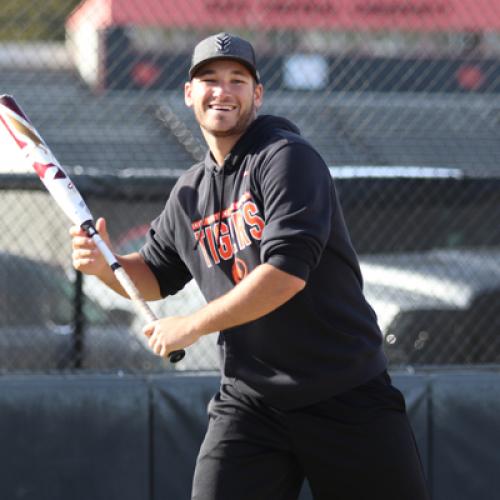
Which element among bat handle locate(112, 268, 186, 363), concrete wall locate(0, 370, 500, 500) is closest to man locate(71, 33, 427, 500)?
bat handle locate(112, 268, 186, 363)

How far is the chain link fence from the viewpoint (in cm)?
541

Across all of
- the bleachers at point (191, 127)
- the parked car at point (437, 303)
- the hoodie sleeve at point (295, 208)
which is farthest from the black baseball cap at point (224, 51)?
the parked car at point (437, 303)

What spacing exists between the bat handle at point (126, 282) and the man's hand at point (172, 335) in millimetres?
37

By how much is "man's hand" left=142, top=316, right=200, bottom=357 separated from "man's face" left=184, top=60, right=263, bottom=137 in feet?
2.07

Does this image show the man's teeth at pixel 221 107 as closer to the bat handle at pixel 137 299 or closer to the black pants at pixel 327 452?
the bat handle at pixel 137 299

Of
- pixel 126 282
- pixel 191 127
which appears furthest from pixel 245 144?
pixel 191 127

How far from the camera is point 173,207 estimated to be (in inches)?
151

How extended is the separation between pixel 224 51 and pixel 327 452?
1250 mm

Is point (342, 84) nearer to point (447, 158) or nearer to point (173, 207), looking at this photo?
point (447, 158)

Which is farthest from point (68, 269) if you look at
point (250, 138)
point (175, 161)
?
point (250, 138)

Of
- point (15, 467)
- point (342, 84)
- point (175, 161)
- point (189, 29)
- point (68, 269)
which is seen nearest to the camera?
point (15, 467)

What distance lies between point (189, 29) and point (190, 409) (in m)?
3.45

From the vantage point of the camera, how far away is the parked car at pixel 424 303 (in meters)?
5.72

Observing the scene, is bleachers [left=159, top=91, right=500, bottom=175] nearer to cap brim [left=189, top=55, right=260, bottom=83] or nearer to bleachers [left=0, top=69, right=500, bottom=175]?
bleachers [left=0, top=69, right=500, bottom=175]
